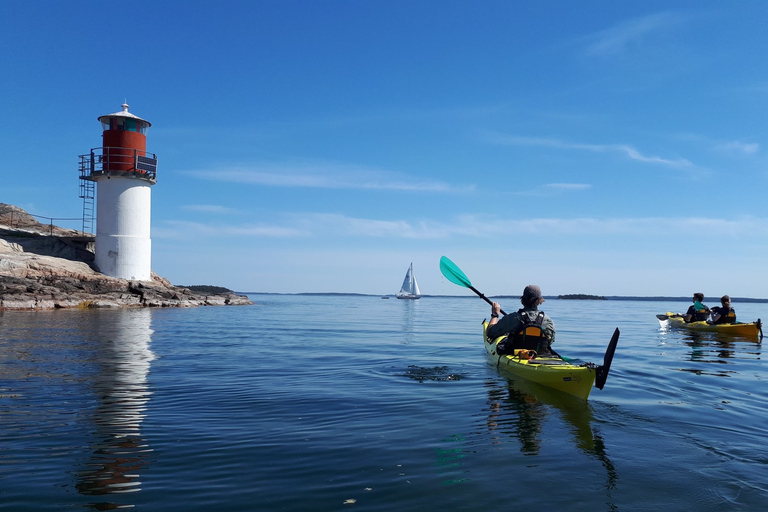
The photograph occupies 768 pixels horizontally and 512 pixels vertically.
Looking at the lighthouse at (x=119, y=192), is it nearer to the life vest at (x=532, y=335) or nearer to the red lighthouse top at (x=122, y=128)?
the red lighthouse top at (x=122, y=128)

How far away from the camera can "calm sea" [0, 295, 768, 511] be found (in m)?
4.90

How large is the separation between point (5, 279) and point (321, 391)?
33957 millimetres

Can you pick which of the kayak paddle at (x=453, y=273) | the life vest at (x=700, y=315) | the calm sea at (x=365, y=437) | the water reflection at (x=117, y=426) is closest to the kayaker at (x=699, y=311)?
the life vest at (x=700, y=315)

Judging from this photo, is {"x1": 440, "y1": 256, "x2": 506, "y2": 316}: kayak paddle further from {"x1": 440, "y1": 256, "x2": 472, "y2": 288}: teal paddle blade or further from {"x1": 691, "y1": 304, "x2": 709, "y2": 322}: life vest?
{"x1": 691, "y1": 304, "x2": 709, "y2": 322}: life vest

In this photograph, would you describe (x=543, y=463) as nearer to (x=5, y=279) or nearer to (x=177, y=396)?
(x=177, y=396)

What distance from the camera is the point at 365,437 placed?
6.86 metres

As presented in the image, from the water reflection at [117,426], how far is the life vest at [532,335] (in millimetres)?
7377

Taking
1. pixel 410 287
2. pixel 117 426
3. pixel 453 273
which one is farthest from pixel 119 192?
pixel 410 287

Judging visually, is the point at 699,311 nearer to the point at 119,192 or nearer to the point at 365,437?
the point at 365,437

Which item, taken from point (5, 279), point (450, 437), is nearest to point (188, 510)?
point (450, 437)

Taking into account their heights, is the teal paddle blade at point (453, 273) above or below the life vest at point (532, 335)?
above

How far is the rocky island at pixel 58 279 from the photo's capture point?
110ft

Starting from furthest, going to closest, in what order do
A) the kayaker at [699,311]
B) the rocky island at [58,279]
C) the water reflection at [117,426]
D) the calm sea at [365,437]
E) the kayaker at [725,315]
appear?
the rocky island at [58,279], the kayaker at [699,311], the kayaker at [725,315], the water reflection at [117,426], the calm sea at [365,437]

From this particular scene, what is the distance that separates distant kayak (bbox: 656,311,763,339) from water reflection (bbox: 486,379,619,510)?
51.9ft
